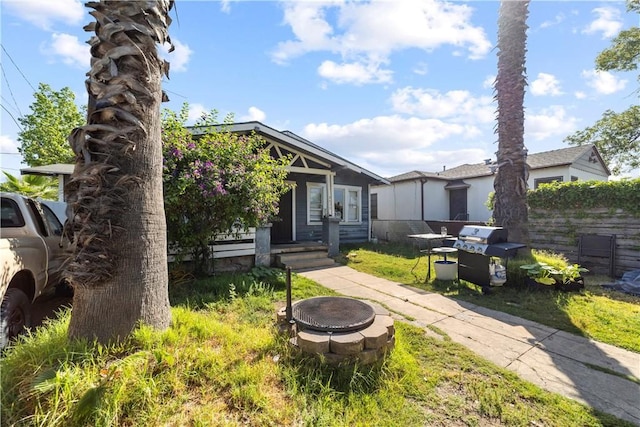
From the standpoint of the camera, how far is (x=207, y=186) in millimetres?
4844

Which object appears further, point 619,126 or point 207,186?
point 619,126

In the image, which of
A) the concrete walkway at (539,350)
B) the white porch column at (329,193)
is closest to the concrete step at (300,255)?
the white porch column at (329,193)

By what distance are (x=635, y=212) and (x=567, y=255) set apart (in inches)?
69.4

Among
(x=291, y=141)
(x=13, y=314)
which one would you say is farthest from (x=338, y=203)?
(x=13, y=314)

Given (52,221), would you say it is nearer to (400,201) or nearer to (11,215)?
(11,215)

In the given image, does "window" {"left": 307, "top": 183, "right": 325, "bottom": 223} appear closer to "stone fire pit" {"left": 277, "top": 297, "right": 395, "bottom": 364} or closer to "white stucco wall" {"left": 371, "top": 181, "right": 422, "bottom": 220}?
"white stucco wall" {"left": 371, "top": 181, "right": 422, "bottom": 220}

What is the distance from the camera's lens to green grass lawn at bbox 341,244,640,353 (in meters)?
3.63

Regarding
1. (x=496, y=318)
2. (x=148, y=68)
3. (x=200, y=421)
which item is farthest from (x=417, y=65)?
(x=200, y=421)

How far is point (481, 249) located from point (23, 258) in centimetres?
666

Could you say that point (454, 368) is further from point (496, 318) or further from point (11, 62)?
point (11, 62)

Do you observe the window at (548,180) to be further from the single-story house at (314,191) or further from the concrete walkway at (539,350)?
the concrete walkway at (539,350)

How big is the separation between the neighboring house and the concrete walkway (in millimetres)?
12309

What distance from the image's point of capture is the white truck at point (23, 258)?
2.69 meters

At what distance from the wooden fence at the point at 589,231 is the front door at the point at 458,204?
782 cm
